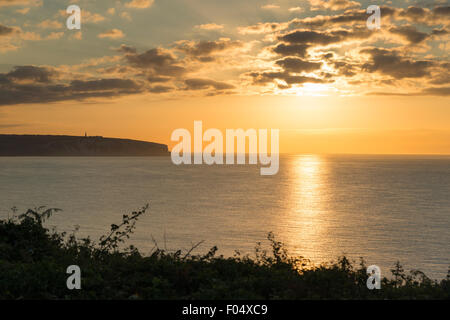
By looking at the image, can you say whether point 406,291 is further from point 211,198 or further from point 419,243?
point 211,198

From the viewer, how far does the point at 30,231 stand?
13953 millimetres

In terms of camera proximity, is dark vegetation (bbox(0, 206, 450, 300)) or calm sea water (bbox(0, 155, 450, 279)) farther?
calm sea water (bbox(0, 155, 450, 279))

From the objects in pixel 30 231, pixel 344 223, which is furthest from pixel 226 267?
pixel 344 223

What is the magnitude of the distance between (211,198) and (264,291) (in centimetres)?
8626

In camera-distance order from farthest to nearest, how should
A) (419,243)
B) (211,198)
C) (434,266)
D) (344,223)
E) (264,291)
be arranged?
(211,198) < (344,223) < (419,243) < (434,266) < (264,291)

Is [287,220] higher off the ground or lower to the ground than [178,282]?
higher

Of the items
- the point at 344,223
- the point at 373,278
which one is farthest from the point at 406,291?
the point at 344,223

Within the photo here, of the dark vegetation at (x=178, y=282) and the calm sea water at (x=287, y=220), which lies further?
the calm sea water at (x=287, y=220)

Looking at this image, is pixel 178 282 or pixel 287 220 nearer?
pixel 178 282

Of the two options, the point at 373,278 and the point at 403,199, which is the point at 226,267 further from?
the point at 403,199

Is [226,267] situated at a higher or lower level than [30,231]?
lower
